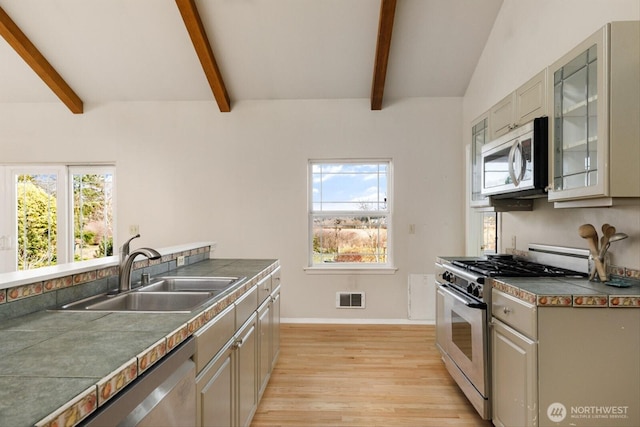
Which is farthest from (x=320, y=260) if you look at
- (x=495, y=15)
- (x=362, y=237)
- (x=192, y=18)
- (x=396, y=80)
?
(x=495, y=15)

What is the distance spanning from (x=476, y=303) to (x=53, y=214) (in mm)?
4832

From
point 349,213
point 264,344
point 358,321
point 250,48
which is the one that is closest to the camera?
point 264,344

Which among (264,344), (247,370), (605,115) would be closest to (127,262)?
(247,370)

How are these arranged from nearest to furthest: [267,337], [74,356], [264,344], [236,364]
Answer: [74,356] < [236,364] < [264,344] < [267,337]

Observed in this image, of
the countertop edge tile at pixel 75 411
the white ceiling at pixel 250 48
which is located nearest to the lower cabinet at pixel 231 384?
the countertop edge tile at pixel 75 411

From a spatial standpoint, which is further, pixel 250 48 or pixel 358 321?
pixel 358 321

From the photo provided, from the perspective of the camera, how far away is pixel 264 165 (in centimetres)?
421

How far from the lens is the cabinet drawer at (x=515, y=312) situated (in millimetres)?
1617

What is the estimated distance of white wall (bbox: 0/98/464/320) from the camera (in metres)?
4.13

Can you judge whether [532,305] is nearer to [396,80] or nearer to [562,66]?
[562,66]

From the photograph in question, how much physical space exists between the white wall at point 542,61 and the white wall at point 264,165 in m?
Result: 0.79

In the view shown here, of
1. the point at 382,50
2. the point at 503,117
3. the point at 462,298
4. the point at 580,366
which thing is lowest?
the point at 580,366

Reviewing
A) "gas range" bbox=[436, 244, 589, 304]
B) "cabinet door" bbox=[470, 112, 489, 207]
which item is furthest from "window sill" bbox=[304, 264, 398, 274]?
"cabinet door" bbox=[470, 112, 489, 207]

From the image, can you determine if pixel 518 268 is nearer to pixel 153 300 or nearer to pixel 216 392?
pixel 216 392
